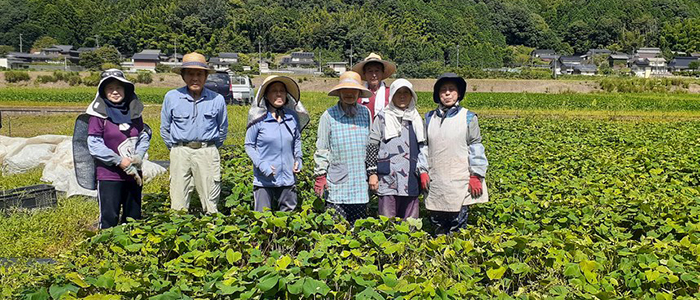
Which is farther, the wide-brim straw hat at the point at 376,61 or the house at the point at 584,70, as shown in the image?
the house at the point at 584,70

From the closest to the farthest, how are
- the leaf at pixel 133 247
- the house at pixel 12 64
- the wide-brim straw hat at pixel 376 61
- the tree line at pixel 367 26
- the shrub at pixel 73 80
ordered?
the leaf at pixel 133 247 < the wide-brim straw hat at pixel 376 61 < the shrub at pixel 73 80 < the house at pixel 12 64 < the tree line at pixel 367 26

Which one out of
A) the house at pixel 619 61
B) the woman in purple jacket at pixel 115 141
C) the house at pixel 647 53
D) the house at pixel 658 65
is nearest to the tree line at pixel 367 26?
the house at pixel 647 53

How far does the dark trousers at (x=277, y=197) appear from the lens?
13.1 ft

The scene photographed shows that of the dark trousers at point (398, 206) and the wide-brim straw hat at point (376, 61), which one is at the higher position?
the wide-brim straw hat at point (376, 61)

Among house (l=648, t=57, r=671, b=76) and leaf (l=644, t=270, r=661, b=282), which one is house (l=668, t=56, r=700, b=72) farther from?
leaf (l=644, t=270, r=661, b=282)

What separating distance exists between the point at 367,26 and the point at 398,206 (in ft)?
316

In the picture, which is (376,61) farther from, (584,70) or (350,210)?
(584,70)

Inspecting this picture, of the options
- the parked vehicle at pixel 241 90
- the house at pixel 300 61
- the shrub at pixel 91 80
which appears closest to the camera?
the parked vehicle at pixel 241 90

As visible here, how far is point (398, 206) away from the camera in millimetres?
3979

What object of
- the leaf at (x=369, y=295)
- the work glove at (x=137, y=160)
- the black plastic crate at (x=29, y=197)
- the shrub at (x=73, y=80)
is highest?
the shrub at (x=73, y=80)

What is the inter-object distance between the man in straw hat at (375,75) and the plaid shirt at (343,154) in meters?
0.64

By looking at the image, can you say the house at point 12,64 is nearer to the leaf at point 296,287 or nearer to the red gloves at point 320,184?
the red gloves at point 320,184

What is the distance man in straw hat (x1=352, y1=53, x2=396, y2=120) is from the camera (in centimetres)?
444

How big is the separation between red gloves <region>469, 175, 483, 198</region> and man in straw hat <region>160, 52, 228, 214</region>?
2.12 meters
